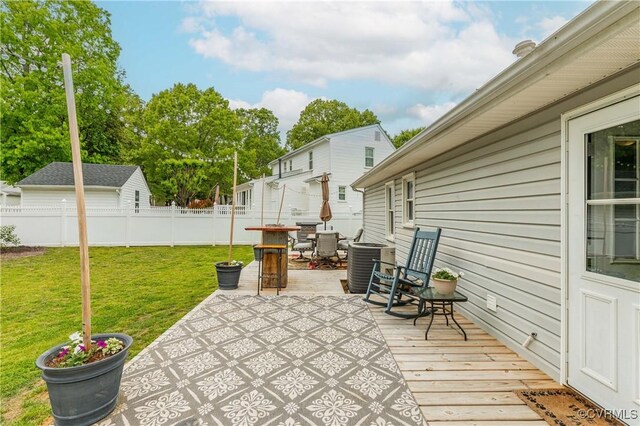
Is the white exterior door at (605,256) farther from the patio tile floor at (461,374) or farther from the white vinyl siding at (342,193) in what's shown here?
the white vinyl siding at (342,193)

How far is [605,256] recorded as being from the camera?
6.70 ft

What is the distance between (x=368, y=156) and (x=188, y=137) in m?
9.88

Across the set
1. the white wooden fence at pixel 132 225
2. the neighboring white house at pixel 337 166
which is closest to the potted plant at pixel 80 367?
the white wooden fence at pixel 132 225

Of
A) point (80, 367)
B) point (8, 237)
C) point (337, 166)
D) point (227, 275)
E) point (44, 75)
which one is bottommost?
point (227, 275)

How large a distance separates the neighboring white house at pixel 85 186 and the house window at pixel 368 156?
12065 millimetres

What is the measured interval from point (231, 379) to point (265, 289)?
3001 millimetres

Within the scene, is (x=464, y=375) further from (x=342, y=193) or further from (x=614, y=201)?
(x=342, y=193)

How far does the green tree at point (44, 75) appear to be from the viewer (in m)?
13.0

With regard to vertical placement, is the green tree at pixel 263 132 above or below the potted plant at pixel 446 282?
above

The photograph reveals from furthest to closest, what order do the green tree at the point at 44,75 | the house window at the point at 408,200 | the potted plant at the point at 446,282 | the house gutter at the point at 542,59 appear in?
the green tree at the point at 44,75 → the house window at the point at 408,200 → the potted plant at the point at 446,282 → the house gutter at the point at 542,59

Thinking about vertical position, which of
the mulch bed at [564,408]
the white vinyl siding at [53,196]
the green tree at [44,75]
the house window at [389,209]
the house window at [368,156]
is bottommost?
the mulch bed at [564,408]

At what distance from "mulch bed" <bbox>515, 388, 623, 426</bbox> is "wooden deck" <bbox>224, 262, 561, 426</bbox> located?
67 mm

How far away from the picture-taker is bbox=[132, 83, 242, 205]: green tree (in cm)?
1508

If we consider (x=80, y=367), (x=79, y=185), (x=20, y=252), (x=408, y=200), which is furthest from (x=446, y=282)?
(x=20, y=252)
